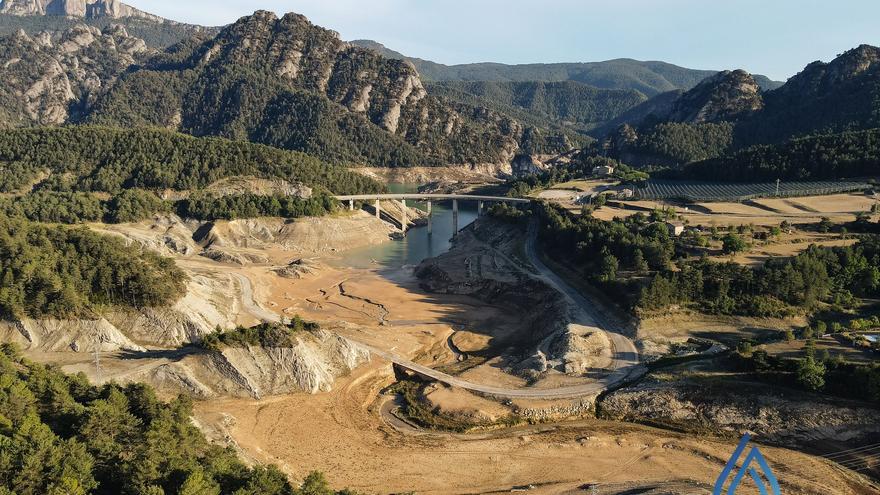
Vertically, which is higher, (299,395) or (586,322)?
(586,322)

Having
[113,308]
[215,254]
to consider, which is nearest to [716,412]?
[113,308]

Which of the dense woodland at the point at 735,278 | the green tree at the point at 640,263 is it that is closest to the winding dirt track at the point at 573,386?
the dense woodland at the point at 735,278

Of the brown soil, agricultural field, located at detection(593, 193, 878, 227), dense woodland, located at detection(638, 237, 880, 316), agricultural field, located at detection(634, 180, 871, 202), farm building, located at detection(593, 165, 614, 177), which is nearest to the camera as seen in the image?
A: the brown soil

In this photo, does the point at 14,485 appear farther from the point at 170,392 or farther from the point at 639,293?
the point at 639,293

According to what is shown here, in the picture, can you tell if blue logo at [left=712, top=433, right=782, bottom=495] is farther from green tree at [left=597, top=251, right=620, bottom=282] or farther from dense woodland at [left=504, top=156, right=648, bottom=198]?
dense woodland at [left=504, top=156, right=648, bottom=198]

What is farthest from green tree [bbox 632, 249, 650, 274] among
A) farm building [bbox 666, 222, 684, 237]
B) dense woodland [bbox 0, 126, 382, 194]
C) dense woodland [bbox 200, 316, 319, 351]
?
dense woodland [bbox 0, 126, 382, 194]

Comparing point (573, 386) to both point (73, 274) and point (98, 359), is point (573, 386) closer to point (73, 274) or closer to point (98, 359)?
point (98, 359)
